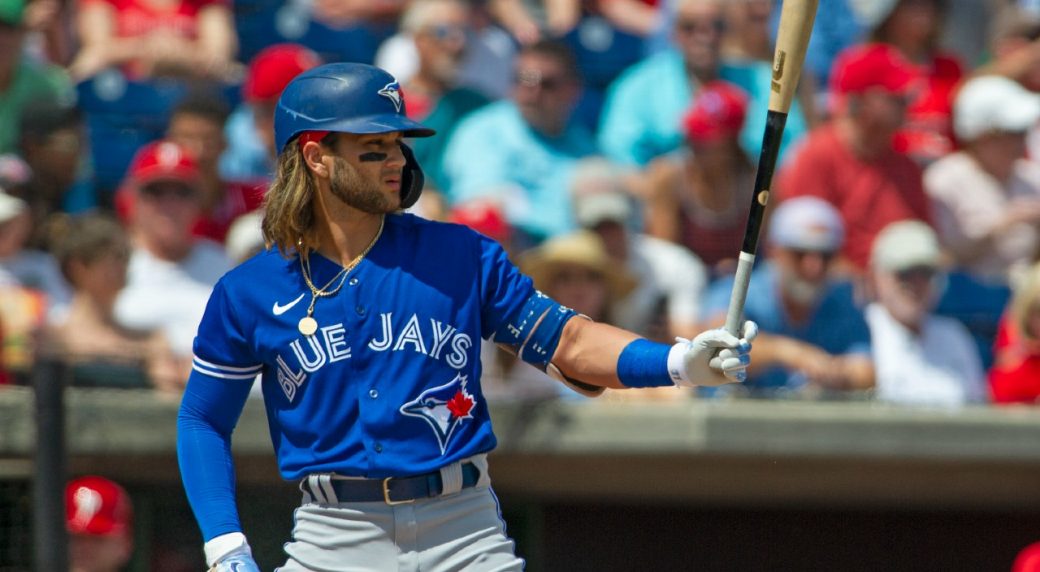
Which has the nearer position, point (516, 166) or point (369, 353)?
point (369, 353)

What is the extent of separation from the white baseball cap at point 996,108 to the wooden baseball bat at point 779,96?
410cm

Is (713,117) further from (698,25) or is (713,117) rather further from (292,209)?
(292,209)

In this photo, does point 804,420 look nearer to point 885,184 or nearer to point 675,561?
point 675,561

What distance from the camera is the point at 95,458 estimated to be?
5.45 metres

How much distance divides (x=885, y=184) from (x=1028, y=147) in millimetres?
1074

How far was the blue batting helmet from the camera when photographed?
3486 mm

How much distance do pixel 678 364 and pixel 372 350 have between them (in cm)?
63

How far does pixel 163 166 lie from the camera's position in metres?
6.57

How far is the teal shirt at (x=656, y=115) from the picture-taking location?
7.45 meters

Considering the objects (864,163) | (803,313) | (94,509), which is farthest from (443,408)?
(864,163)

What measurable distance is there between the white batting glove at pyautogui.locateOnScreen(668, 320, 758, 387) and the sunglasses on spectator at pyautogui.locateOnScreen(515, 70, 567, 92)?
407 cm

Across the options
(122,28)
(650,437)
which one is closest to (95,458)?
(650,437)

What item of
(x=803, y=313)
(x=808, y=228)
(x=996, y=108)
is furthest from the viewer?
(x=996, y=108)

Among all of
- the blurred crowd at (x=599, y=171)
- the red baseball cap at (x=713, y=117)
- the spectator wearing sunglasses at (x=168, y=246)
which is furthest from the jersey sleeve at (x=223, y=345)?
the red baseball cap at (x=713, y=117)
